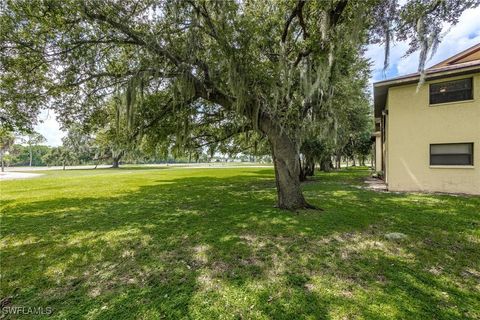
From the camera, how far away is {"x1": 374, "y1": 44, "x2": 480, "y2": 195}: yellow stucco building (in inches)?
333

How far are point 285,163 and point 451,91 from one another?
771cm

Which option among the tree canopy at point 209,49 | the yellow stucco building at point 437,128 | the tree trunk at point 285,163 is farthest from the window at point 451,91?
the tree trunk at point 285,163

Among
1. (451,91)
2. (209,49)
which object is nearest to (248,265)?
(209,49)

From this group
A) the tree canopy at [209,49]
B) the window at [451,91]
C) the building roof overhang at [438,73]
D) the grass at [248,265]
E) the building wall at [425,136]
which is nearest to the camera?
the grass at [248,265]

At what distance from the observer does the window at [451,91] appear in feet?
28.2

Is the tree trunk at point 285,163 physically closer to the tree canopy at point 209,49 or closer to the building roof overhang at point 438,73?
the tree canopy at point 209,49

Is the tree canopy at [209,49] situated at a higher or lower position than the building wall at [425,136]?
higher

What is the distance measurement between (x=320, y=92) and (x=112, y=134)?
7.05m

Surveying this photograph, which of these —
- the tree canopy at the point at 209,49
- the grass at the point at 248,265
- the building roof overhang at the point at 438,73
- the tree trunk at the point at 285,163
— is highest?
the building roof overhang at the point at 438,73

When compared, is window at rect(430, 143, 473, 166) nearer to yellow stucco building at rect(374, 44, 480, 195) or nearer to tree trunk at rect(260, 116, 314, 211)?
yellow stucco building at rect(374, 44, 480, 195)

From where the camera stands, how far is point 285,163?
248 inches

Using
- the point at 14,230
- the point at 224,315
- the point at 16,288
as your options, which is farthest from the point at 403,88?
the point at 14,230

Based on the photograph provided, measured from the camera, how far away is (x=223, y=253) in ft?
12.5

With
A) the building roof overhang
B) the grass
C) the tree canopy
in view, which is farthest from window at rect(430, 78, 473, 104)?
the tree canopy
